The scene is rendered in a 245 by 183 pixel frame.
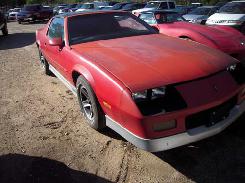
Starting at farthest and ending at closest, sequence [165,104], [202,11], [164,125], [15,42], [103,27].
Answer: [202,11] < [15,42] < [103,27] < [165,104] < [164,125]

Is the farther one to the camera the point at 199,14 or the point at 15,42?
the point at 199,14

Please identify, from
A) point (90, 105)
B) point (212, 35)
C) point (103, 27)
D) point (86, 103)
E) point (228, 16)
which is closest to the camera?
point (90, 105)

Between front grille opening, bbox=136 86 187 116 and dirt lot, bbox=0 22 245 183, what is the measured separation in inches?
27.2

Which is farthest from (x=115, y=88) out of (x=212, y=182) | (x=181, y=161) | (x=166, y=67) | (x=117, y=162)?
(x=212, y=182)

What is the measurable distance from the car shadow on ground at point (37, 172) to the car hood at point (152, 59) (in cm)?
109

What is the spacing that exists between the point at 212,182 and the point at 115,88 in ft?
4.39

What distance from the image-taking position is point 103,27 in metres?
5.12

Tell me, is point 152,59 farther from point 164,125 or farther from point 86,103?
point 86,103

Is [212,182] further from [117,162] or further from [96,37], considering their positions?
[96,37]

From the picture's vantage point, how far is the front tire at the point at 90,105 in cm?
397

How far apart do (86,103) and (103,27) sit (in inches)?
53.5

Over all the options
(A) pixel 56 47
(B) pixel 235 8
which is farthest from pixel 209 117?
(B) pixel 235 8

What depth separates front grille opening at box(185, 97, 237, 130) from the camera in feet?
10.8

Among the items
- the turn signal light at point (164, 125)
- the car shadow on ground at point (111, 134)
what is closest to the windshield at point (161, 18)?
the car shadow on ground at point (111, 134)
